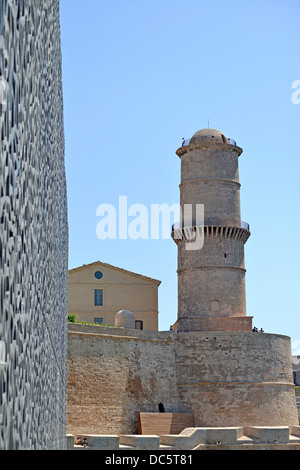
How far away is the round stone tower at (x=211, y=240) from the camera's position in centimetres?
3045

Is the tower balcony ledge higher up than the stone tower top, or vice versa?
the stone tower top

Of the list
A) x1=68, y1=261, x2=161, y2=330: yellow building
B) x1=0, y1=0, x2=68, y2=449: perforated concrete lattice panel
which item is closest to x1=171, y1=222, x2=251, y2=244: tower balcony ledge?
x1=68, y1=261, x2=161, y2=330: yellow building

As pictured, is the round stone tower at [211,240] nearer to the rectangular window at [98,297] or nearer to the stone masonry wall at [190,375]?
the stone masonry wall at [190,375]

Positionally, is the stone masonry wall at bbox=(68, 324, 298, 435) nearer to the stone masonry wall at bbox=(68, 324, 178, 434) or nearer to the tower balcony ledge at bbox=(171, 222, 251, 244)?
the stone masonry wall at bbox=(68, 324, 178, 434)

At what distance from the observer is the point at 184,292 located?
31203mm

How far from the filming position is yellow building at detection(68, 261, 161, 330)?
111ft

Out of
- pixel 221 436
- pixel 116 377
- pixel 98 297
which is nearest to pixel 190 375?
pixel 116 377

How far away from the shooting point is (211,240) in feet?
102

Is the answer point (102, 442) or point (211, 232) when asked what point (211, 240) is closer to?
point (211, 232)

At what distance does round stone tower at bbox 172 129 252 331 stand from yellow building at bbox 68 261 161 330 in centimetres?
289

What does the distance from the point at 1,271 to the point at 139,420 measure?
78.4ft

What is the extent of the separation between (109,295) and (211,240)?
21.1 ft
